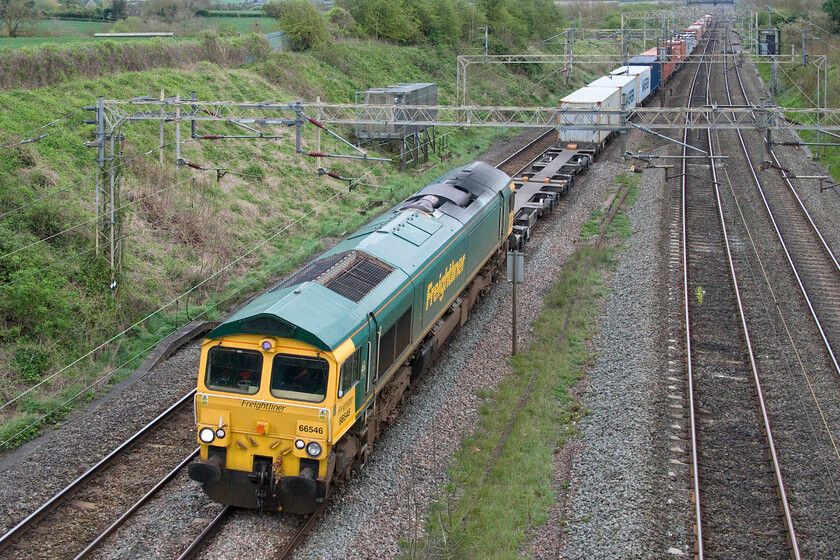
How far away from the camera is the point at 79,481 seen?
1302 centimetres

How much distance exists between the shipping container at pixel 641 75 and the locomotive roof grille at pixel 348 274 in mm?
39421

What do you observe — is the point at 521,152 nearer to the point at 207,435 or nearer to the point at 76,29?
the point at 76,29

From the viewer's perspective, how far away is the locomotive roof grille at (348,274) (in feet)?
42.8

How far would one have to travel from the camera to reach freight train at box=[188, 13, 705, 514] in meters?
11.4

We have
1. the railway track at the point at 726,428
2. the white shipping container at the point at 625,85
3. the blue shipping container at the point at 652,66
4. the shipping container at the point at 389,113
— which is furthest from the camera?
the blue shipping container at the point at 652,66

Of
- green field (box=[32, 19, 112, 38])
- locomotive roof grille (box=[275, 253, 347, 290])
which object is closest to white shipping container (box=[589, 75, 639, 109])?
green field (box=[32, 19, 112, 38])

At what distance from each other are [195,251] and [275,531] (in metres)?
14.5

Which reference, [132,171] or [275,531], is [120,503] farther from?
[132,171]

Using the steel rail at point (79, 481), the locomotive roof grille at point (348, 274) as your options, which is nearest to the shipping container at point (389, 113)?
the locomotive roof grille at point (348, 274)

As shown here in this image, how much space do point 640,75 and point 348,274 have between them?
140 feet

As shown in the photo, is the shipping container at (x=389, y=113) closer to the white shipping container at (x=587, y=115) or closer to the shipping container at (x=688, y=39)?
the white shipping container at (x=587, y=115)

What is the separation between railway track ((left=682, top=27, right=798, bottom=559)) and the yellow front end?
551 cm

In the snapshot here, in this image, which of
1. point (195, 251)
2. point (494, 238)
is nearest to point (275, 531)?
point (494, 238)

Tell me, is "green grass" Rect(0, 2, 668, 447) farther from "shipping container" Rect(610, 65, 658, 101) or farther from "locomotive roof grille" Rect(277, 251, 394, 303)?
"shipping container" Rect(610, 65, 658, 101)
